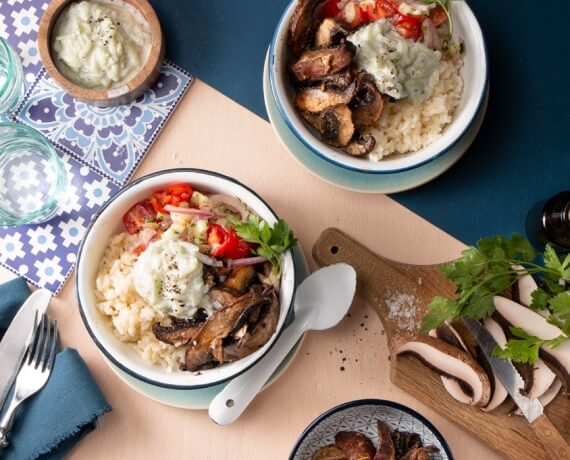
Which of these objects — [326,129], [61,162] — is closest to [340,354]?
[326,129]

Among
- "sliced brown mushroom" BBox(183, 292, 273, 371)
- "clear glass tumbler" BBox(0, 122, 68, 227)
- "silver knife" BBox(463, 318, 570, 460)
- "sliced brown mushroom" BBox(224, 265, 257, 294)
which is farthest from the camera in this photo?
"clear glass tumbler" BBox(0, 122, 68, 227)

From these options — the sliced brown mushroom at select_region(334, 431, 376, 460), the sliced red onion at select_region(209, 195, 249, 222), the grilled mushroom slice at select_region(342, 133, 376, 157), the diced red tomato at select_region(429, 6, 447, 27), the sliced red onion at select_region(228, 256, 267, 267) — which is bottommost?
the sliced brown mushroom at select_region(334, 431, 376, 460)

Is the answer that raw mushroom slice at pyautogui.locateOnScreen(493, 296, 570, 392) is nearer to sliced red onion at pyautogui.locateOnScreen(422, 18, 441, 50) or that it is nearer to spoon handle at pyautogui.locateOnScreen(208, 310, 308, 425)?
spoon handle at pyautogui.locateOnScreen(208, 310, 308, 425)

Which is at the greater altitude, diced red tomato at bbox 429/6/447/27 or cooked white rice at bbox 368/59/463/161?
diced red tomato at bbox 429/6/447/27

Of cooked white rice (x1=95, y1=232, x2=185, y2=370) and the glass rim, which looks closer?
cooked white rice (x1=95, y1=232, x2=185, y2=370)

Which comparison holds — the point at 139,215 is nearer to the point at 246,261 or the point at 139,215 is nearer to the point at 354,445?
the point at 246,261

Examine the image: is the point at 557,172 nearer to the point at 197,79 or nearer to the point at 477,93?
the point at 477,93

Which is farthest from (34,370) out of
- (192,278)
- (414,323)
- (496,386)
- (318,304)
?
(496,386)

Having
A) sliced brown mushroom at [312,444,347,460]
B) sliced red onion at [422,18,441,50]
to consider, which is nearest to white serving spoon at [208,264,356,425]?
sliced brown mushroom at [312,444,347,460]
